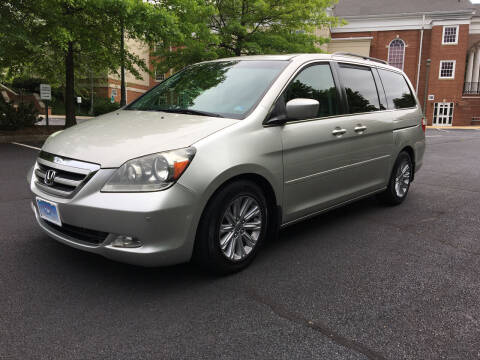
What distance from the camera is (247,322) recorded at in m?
2.74

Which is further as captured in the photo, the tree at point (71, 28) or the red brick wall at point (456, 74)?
the red brick wall at point (456, 74)

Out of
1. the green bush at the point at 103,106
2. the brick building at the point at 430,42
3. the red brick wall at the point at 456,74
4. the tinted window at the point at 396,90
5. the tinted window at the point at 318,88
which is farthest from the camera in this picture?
the brick building at the point at 430,42

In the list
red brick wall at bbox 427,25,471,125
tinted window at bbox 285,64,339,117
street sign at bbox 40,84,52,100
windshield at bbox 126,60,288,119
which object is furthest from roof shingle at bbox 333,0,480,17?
windshield at bbox 126,60,288,119

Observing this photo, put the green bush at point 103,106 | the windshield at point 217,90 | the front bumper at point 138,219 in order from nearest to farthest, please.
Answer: the front bumper at point 138,219 → the windshield at point 217,90 → the green bush at point 103,106

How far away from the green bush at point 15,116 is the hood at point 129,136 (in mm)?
12609

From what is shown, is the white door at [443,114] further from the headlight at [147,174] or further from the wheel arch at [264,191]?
the headlight at [147,174]

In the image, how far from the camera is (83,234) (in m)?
3.08

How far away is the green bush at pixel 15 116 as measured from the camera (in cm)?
1448

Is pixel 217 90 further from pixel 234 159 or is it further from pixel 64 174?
pixel 64 174

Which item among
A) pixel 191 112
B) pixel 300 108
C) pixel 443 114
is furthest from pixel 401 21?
pixel 191 112

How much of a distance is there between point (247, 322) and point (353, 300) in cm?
84

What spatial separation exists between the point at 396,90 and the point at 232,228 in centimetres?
344

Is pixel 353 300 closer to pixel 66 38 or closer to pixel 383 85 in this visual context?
pixel 383 85

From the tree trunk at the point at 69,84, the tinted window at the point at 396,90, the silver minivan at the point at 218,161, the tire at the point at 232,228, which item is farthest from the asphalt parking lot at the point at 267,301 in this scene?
the tree trunk at the point at 69,84
